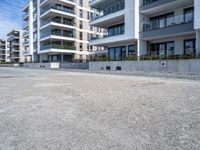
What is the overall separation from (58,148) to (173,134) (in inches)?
99.0

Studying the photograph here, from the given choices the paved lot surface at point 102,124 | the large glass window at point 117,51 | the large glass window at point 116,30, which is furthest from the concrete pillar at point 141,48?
the paved lot surface at point 102,124

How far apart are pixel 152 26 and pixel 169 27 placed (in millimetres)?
3873

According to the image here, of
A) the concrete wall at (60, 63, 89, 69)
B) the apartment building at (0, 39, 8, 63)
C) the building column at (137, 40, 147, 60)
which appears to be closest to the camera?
the building column at (137, 40, 147, 60)

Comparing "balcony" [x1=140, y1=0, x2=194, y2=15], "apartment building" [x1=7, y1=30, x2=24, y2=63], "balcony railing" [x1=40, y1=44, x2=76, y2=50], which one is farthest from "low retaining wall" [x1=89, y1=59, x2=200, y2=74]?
"apartment building" [x1=7, y1=30, x2=24, y2=63]

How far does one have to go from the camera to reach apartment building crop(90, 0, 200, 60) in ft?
76.9

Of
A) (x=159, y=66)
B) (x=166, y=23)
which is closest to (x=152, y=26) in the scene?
(x=166, y=23)

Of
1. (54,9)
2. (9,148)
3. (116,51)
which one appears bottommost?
Answer: (9,148)

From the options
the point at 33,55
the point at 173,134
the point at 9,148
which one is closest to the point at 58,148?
the point at 9,148

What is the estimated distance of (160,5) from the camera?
25391mm

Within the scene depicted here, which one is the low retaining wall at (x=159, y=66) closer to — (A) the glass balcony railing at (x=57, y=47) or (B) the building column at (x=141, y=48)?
(B) the building column at (x=141, y=48)

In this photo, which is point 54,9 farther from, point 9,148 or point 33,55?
point 9,148

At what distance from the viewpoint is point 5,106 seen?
7613 mm

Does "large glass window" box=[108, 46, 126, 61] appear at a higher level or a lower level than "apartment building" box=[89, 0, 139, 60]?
lower

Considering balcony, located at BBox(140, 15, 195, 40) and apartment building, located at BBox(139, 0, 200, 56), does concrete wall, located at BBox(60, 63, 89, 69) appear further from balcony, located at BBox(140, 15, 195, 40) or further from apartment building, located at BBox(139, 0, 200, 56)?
balcony, located at BBox(140, 15, 195, 40)
